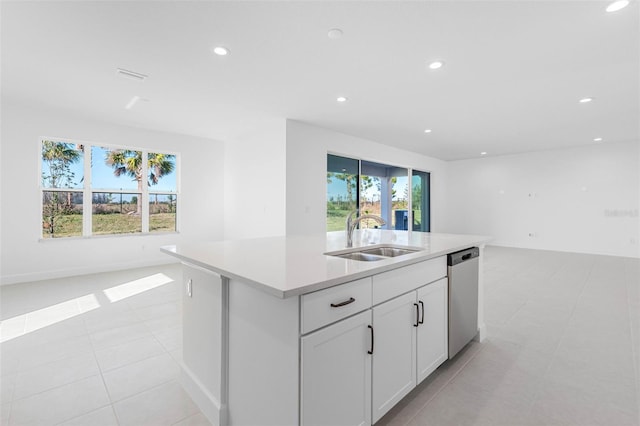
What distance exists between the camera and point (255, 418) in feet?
4.22

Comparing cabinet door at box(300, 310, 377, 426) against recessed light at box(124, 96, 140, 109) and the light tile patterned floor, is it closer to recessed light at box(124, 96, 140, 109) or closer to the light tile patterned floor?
the light tile patterned floor

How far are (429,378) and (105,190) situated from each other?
5702 mm

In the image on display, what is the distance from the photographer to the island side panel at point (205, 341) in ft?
4.84

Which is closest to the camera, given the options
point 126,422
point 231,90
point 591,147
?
point 126,422

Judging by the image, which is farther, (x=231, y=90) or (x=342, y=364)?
(x=231, y=90)

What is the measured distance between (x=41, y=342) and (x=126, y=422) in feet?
5.17

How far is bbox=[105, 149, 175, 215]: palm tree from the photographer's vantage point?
5.18 meters

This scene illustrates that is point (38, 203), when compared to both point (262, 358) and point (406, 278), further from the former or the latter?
point (406, 278)

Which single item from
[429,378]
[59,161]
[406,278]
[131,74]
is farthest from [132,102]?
[429,378]

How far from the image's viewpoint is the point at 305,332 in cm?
110

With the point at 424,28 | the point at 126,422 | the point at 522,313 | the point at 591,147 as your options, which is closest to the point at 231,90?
the point at 424,28

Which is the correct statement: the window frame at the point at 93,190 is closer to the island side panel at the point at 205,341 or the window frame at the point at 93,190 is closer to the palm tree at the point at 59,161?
the palm tree at the point at 59,161

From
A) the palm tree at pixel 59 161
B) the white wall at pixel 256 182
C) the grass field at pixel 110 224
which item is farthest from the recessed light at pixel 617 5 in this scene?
the palm tree at pixel 59 161

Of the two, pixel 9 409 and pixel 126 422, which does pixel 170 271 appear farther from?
pixel 126 422
